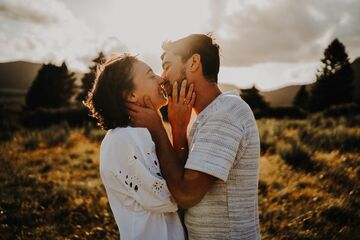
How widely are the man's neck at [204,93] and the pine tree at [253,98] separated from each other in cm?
3635

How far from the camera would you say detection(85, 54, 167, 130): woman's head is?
304cm

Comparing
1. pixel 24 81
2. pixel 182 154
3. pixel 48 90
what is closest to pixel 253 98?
pixel 48 90

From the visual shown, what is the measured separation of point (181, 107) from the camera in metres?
3.06

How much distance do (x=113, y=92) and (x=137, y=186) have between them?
82 cm

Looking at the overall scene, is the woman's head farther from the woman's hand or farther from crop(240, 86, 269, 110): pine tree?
crop(240, 86, 269, 110): pine tree

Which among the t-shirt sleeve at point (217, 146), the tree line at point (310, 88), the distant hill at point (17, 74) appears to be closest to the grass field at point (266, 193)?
the t-shirt sleeve at point (217, 146)

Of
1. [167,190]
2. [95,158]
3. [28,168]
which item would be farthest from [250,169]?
[95,158]

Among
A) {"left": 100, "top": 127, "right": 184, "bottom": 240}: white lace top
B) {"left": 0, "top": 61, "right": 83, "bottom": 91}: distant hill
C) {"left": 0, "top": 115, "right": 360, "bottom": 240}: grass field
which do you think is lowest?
{"left": 0, "top": 61, "right": 83, "bottom": 91}: distant hill

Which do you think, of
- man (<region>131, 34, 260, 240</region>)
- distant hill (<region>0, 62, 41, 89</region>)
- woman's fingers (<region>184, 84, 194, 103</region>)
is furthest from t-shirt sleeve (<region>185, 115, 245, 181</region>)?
distant hill (<region>0, 62, 41, 89</region>)

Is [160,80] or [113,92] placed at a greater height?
[160,80]

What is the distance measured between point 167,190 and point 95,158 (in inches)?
370

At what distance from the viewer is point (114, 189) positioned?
2826 mm

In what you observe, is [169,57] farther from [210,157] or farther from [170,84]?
[210,157]

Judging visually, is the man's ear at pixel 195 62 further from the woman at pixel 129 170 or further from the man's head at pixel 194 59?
the woman at pixel 129 170
